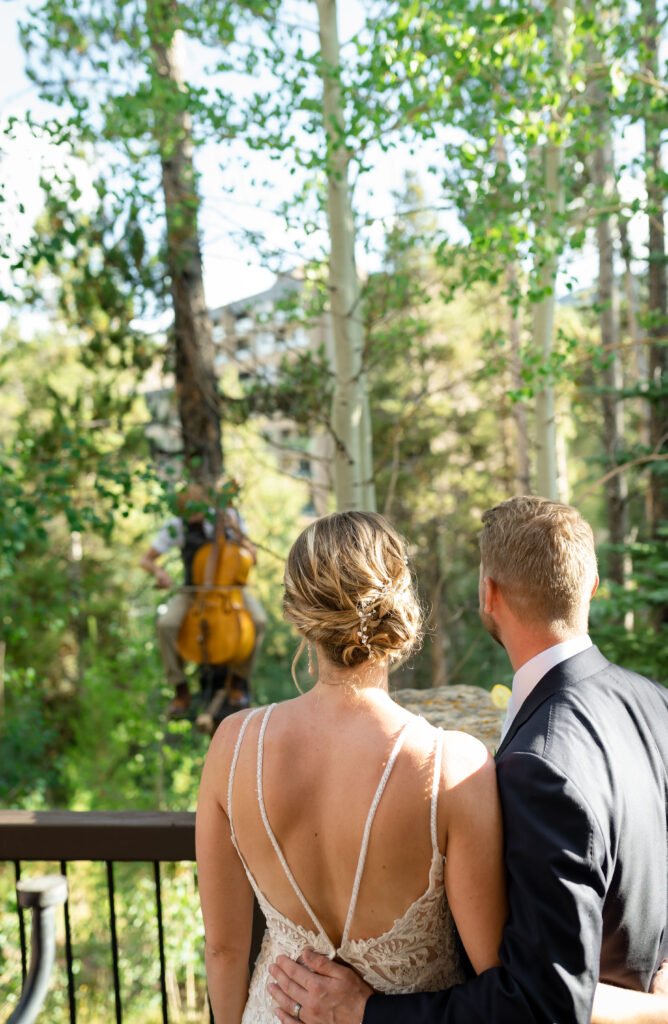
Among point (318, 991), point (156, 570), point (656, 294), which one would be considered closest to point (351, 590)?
point (318, 991)

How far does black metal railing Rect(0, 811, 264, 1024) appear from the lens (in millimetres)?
2104

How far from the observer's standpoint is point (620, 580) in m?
12.6

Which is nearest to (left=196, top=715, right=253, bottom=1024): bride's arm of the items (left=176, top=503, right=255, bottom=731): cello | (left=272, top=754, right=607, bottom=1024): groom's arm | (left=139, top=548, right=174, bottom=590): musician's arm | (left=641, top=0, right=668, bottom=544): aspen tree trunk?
(left=272, top=754, right=607, bottom=1024): groom's arm

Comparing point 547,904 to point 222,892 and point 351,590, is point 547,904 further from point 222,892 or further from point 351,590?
point 222,892

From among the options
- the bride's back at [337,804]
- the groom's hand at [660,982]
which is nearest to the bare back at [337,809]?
the bride's back at [337,804]

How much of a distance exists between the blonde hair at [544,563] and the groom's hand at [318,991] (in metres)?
0.74

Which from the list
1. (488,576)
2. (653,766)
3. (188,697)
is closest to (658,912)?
(653,766)

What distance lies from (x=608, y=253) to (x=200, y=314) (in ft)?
23.2

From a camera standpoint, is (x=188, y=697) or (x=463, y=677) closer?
(x=188, y=697)

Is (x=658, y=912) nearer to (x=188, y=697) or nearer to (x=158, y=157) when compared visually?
(x=158, y=157)

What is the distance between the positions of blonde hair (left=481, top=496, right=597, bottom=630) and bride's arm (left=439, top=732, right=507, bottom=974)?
1.06 feet

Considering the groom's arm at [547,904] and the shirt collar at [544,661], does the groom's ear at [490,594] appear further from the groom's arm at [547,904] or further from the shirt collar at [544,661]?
the groom's arm at [547,904]

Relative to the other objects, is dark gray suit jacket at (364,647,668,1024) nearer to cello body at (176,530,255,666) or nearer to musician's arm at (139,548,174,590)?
musician's arm at (139,548,174,590)

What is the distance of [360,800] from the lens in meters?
1.42
